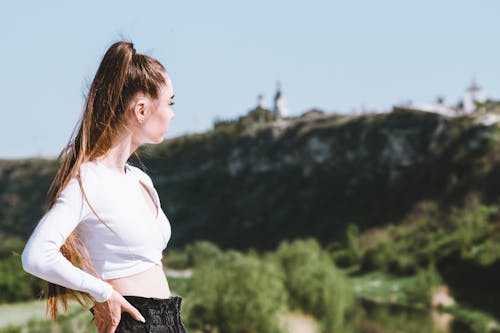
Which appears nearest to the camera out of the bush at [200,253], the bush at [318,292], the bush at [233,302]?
the bush at [233,302]

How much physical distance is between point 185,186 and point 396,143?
25141 mm

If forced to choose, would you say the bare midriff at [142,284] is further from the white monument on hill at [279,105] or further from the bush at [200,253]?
the white monument on hill at [279,105]

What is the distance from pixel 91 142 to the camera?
1.92m

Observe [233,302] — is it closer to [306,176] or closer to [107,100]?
[107,100]

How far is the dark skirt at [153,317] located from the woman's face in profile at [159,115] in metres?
0.36

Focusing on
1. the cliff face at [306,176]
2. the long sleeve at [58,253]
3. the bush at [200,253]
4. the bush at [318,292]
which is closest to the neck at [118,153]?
the long sleeve at [58,253]

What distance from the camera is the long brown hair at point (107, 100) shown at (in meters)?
1.88

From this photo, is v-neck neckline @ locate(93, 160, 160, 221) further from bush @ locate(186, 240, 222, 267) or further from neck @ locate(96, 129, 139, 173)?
bush @ locate(186, 240, 222, 267)

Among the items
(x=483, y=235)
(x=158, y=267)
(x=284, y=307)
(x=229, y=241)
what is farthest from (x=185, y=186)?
(x=158, y=267)

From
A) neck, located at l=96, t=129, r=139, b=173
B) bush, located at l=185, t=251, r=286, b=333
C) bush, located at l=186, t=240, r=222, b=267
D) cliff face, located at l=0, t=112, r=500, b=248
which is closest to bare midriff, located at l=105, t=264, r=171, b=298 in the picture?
neck, located at l=96, t=129, r=139, b=173

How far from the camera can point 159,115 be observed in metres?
1.93

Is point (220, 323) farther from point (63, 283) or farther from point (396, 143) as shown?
point (396, 143)

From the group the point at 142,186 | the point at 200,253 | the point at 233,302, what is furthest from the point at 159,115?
the point at 200,253

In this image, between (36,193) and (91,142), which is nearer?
(91,142)
